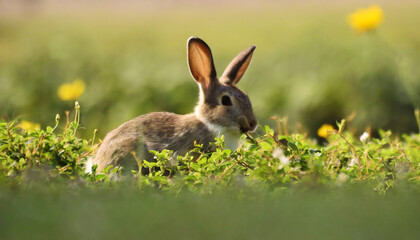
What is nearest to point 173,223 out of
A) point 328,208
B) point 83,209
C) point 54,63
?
point 83,209

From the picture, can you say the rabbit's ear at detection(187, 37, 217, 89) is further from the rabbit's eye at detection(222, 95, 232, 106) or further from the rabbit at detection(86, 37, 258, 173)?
the rabbit's eye at detection(222, 95, 232, 106)

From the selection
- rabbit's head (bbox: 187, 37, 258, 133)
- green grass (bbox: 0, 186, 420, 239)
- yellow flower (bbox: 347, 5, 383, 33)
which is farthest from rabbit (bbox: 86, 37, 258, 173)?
yellow flower (bbox: 347, 5, 383, 33)

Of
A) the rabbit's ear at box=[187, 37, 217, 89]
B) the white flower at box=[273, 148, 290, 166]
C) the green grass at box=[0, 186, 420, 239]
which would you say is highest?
the rabbit's ear at box=[187, 37, 217, 89]

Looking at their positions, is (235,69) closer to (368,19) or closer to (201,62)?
(201,62)

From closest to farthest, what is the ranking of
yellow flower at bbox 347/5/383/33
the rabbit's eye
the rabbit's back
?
1. the rabbit's back
2. the rabbit's eye
3. yellow flower at bbox 347/5/383/33

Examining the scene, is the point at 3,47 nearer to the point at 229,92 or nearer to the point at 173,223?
the point at 229,92

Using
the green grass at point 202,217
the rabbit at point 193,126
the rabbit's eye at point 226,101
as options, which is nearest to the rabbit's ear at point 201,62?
the rabbit at point 193,126
